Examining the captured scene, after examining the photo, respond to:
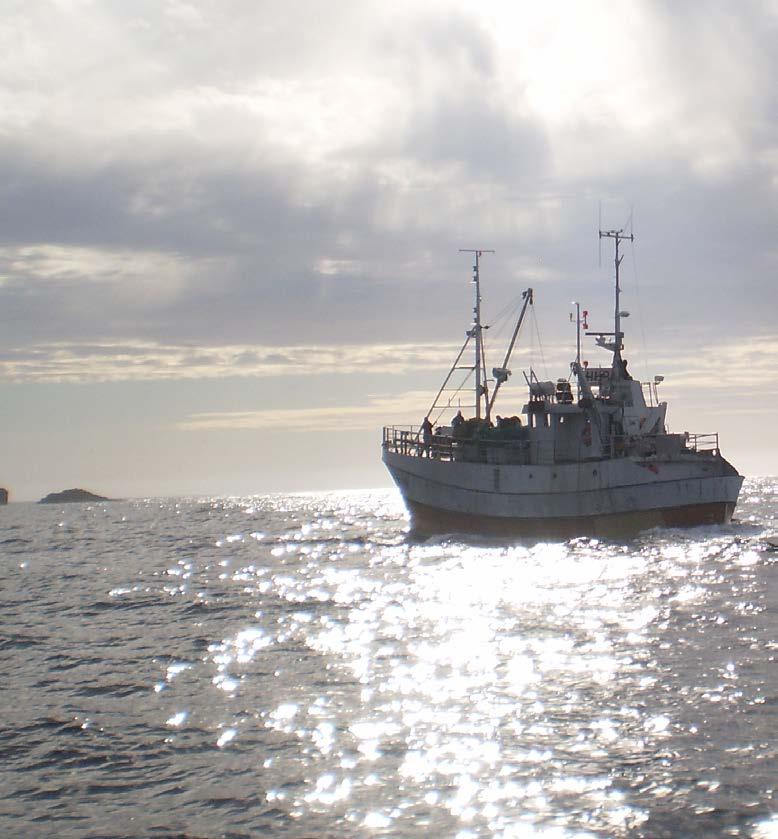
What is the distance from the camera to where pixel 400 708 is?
15.9 meters

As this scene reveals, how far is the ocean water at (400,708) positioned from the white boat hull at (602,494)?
13.0 meters

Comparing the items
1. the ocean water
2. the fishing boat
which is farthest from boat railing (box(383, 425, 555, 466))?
the ocean water

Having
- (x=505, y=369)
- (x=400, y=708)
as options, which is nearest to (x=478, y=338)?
(x=505, y=369)

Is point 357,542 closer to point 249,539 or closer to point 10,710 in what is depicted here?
point 249,539

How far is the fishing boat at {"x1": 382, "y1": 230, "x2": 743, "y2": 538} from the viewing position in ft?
154

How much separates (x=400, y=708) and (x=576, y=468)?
109 ft

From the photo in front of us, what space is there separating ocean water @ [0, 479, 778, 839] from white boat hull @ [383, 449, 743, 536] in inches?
513

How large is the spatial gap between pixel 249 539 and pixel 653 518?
87.5ft

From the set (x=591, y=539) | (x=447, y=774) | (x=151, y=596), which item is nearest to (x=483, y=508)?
(x=591, y=539)

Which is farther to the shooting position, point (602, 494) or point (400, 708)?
point (602, 494)

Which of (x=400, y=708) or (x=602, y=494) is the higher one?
(x=602, y=494)

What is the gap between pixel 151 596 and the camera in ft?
104

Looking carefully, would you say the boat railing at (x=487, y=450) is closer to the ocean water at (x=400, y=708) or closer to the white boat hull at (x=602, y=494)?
the white boat hull at (x=602, y=494)

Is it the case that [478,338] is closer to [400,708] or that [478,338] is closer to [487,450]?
[487,450]
